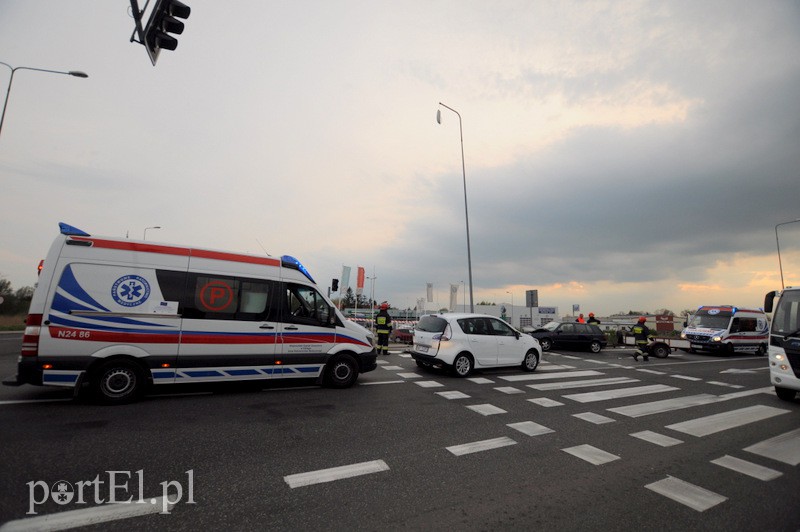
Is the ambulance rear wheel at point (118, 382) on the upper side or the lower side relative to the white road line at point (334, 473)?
upper

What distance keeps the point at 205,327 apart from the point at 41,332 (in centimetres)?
222

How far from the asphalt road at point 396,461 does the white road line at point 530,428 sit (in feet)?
0.16

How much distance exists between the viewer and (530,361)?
10992mm

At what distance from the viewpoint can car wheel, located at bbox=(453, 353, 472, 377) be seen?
9.67 meters

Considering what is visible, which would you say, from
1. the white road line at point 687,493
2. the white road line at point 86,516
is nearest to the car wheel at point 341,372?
the white road line at point 86,516

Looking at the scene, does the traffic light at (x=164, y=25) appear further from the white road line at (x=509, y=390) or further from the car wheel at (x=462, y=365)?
the white road line at (x=509, y=390)

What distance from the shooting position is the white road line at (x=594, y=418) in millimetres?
6020

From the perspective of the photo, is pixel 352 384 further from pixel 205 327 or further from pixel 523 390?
pixel 523 390

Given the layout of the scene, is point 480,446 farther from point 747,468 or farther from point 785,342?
point 785,342

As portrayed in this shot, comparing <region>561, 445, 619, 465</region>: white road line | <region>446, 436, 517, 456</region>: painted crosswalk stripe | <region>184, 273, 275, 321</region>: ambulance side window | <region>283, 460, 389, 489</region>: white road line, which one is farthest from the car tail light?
<region>561, 445, 619, 465</region>: white road line

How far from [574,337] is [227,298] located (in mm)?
16815

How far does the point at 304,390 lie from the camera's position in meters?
7.67

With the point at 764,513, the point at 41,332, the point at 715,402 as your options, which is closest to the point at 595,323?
the point at 715,402

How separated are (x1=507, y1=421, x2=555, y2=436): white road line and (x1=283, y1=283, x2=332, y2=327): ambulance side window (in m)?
4.25
